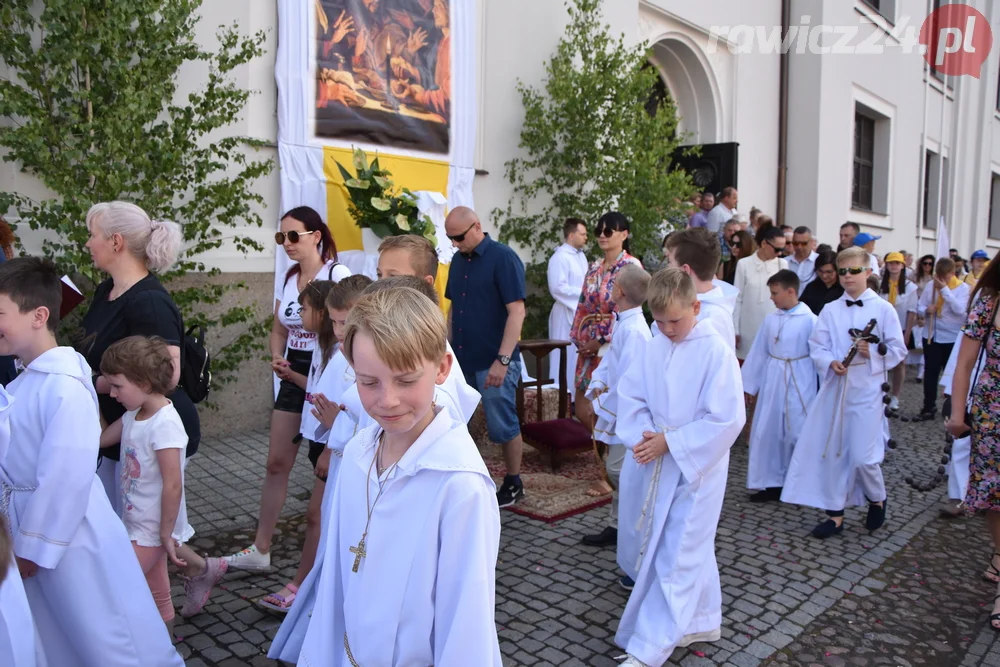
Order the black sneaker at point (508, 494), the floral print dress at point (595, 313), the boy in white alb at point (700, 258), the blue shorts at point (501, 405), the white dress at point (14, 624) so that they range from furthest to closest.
→ the floral print dress at point (595, 313) → the black sneaker at point (508, 494) → the blue shorts at point (501, 405) → the boy in white alb at point (700, 258) → the white dress at point (14, 624)

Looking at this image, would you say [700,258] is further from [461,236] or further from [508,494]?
[508,494]

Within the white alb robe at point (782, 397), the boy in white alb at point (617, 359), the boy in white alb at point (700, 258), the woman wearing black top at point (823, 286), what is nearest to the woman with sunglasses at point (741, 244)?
the woman wearing black top at point (823, 286)

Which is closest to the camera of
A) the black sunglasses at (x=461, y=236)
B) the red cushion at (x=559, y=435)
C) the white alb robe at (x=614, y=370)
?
the white alb robe at (x=614, y=370)

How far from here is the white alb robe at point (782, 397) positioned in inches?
226

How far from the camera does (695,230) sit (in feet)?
13.3

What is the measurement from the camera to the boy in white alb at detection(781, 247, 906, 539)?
501 centimetres

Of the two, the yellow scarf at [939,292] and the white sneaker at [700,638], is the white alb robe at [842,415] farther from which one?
the yellow scarf at [939,292]

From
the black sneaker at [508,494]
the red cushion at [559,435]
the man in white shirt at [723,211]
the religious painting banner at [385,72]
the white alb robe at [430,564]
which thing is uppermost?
the religious painting banner at [385,72]

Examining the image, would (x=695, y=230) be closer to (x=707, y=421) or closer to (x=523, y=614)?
(x=707, y=421)

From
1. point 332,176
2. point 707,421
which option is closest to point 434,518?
point 707,421

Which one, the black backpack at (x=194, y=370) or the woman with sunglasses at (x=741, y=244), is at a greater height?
the woman with sunglasses at (x=741, y=244)

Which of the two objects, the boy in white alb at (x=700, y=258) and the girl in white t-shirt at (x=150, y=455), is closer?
the girl in white t-shirt at (x=150, y=455)

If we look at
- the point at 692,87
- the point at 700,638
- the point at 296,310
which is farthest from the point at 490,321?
the point at 692,87

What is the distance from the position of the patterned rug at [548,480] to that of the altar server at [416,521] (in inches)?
131
